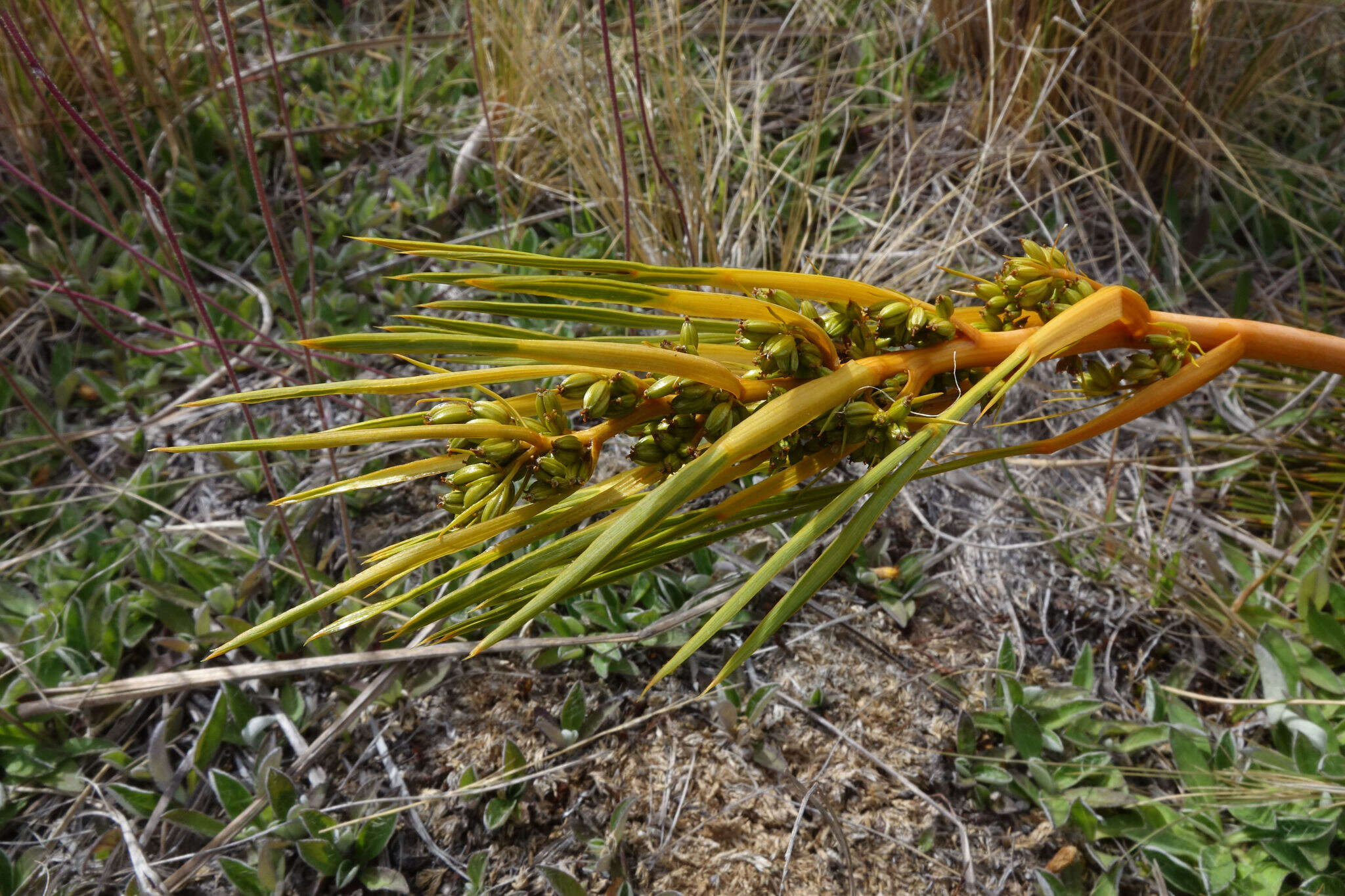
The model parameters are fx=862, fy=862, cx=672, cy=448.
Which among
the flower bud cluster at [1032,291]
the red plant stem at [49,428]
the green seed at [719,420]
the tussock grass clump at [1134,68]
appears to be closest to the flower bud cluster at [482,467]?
the green seed at [719,420]

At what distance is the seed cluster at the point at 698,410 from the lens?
1.97 feet

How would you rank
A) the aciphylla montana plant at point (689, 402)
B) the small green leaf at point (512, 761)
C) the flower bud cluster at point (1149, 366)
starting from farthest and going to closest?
the small green leaf at point (512, 761) → the flower bud cluster at point (1149, 366) → the aciphylla montana plant at point (689, 402)

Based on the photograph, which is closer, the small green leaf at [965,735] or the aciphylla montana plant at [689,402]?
the aciphylla montana plant at [689,402]

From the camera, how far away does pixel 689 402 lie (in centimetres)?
62

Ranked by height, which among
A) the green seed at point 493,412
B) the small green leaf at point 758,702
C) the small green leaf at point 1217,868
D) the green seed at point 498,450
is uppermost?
the green seed at point 493,412

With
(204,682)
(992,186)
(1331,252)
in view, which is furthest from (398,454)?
(1331,252)

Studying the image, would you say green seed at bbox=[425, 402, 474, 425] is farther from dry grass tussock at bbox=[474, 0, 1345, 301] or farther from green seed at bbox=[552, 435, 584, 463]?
dry grass tussock at bbox=[474, 0, 1345, 301]

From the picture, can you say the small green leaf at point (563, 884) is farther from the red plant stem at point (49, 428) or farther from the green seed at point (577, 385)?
the red plant stem at point (49, 428)

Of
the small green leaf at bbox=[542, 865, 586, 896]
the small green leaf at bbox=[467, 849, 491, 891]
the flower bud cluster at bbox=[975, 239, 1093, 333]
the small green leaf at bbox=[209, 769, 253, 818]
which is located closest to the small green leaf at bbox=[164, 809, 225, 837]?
the small green leaf at bbox=[209, 769, 253, 818]

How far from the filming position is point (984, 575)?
5.80 ft

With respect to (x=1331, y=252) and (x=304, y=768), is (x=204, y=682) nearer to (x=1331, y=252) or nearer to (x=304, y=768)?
(x=304, y=768)

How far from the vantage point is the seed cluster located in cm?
60

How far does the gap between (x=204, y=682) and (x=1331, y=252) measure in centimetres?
284

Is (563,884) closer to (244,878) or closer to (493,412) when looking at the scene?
(244,878)
